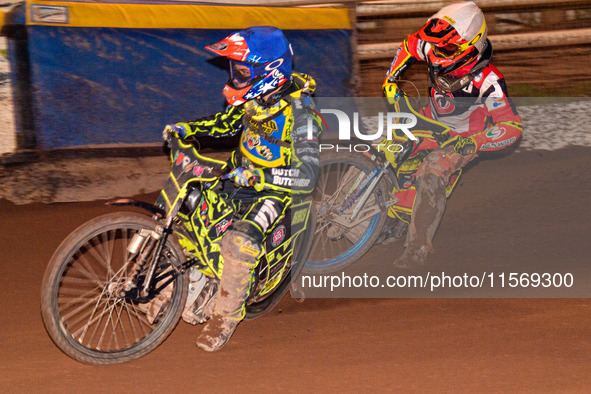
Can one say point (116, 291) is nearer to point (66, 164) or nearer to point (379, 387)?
point (379, 387)

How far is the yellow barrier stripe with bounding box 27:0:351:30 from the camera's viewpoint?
7723 mm

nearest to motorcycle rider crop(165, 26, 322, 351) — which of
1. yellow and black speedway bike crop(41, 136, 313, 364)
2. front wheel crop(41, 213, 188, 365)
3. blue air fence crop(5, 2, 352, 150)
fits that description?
yellow and black speedway bike crop(41, 136, 313, 364)

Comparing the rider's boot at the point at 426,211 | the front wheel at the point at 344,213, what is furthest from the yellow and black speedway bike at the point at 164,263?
the rider's boot at the point at 426,211

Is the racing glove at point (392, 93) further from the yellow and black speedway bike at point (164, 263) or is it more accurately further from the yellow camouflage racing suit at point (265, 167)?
the yellow and black speedway bike at point (164, 263)

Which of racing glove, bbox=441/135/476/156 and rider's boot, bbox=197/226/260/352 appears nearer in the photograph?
rider's boot, bbox=197/226/260/352

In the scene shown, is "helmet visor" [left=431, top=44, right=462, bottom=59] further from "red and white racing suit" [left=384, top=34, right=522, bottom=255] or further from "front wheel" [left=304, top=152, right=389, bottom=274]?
"front wheel" [left=304, top=152, right=389, bottom=274]

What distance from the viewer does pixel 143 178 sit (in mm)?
8258

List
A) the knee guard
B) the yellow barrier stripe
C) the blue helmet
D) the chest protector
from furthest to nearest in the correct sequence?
the yellow barrier stripe < the chest protector < the blue helmet < the knee guard

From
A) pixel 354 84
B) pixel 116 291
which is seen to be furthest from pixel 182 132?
pixel 354 84

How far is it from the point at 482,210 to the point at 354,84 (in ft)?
9.58

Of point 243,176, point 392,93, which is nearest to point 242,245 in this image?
point 243,176

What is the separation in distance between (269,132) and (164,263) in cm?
109

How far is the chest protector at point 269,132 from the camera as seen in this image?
475 cm

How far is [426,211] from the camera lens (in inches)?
242
